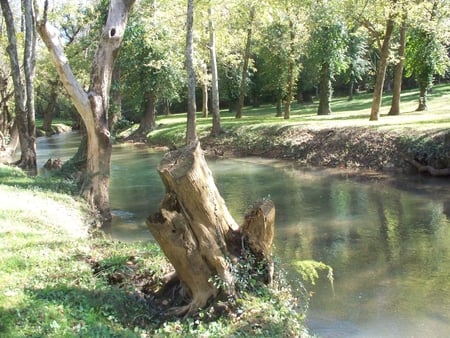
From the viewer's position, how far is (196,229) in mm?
6363

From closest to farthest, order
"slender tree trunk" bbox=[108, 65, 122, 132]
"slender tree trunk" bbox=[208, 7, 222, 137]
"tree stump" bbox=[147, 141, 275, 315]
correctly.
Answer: "tree stump" bbox=[147, 141, 275, 315] < "slender tree trunk" bbox=[108, 65, 122, 132] < "slender tree trunk" bbox=[208, 7, 222, 137]

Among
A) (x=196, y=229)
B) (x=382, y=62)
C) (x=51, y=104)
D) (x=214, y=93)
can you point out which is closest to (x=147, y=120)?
(x=214, y=93)

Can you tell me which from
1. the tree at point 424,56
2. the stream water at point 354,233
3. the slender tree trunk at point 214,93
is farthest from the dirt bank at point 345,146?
the tree at point 424,56

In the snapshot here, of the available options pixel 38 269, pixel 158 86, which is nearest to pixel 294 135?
pixel 158 86

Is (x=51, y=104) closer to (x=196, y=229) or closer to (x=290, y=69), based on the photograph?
(x=290, y=69)

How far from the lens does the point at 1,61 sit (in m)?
30.3

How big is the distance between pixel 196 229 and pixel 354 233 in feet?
24.3

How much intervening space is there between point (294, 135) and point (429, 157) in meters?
8.72

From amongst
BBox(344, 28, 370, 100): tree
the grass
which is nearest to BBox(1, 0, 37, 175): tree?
the grass

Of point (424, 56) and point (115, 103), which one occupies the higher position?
point (424, 56)

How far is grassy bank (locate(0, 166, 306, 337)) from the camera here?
524 cm

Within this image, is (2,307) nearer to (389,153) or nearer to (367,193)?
(367,193)

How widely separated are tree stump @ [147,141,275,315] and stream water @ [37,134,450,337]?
936 millimetres

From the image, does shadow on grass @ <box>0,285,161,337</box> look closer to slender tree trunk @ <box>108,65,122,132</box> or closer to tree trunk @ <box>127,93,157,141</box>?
slender tree trunk @ <box>108,65,122,132</box>
